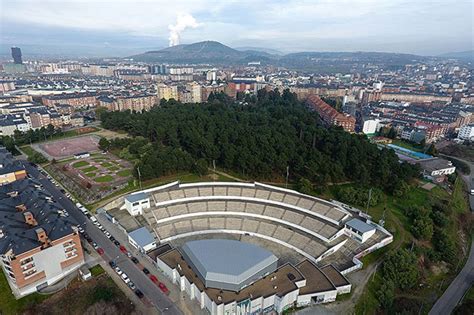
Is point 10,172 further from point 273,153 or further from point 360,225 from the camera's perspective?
point 360,225

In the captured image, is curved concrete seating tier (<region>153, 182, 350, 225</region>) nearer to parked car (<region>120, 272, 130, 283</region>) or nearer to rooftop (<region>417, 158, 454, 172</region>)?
parked car (<region>120, 272, 130, 283</region>)

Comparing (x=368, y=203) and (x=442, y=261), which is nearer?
(x=442, y=261)

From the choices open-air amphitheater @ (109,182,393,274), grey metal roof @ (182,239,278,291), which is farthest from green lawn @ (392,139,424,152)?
grey metal roof @ (182,239,278,291)

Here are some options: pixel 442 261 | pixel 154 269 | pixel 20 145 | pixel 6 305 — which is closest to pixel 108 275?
pixel 154 269

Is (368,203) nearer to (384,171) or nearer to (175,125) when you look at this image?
(384,171)

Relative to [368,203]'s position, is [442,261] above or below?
below

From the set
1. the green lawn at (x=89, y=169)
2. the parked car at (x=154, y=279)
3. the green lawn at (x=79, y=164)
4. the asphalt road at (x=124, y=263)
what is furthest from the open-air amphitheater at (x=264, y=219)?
the green lawn at (x=79, y=164)
